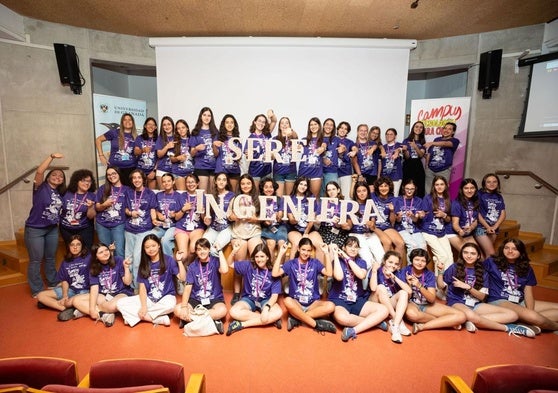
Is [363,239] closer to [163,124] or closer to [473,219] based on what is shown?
[473,219]

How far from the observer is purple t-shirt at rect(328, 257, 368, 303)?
Result: 11.2ft

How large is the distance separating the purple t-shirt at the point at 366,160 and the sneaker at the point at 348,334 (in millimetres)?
2860

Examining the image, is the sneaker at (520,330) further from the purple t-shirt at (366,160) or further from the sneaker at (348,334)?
the purple t-shirt at (366,160)

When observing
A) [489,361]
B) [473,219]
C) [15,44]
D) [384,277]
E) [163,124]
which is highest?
[15,44]

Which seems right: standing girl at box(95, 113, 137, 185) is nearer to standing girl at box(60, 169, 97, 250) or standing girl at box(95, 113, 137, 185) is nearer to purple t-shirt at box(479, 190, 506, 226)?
standing girl at box(60, 169, 97, 250)

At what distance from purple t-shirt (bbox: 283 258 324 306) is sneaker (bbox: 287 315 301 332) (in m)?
0.20

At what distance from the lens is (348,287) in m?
3.41

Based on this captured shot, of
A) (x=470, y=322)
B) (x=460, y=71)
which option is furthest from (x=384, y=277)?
(x=460, y=71)

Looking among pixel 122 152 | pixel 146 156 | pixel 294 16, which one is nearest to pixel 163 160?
pixel 146 156

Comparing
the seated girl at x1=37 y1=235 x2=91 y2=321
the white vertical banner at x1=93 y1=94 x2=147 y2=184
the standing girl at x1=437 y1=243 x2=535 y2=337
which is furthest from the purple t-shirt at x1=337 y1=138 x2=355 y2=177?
the white vertical banner at x1=93 y1=94 x2=147 y2=184

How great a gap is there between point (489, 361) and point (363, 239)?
1.82 m

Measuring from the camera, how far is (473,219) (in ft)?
13.9

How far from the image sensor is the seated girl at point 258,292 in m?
3.28

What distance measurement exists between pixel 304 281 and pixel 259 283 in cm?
52
